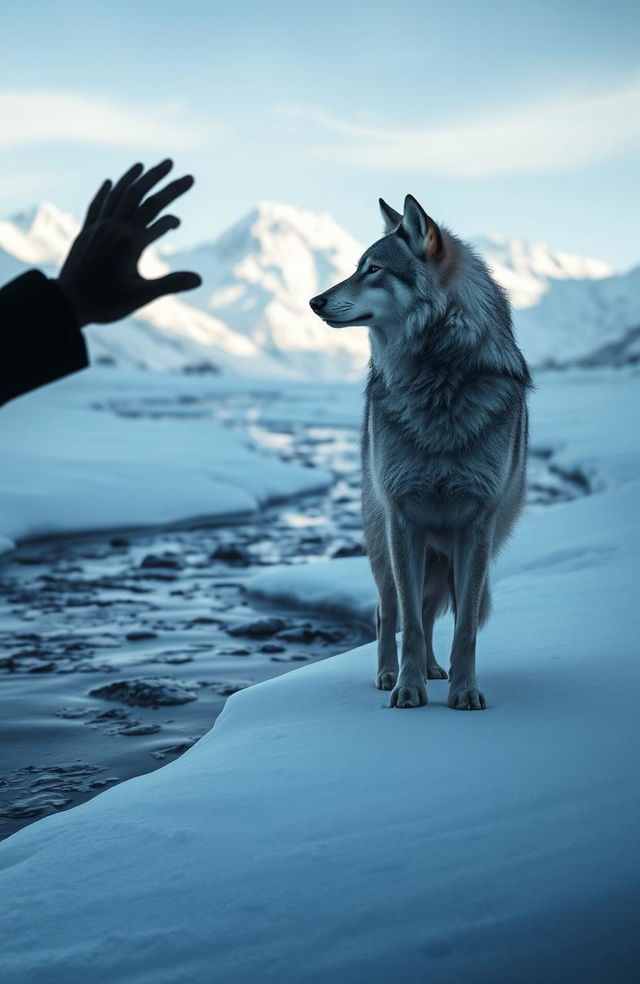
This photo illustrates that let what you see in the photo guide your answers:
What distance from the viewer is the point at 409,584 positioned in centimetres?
352

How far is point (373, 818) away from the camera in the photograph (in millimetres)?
2291

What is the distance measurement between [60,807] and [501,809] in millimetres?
1729

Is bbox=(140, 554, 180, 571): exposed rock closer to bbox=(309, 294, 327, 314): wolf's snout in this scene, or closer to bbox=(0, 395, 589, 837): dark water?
bbox=(0, 395, 589, 837): dark water

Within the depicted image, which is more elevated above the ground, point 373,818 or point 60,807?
point 373,818

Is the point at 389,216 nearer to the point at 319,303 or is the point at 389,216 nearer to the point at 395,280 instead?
the point at 395,280

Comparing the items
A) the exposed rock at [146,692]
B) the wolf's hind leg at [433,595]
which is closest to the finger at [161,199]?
the wolf's hind leg at [433,595]

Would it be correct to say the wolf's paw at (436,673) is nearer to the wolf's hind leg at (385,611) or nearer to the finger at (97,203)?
the wolf's hind leg at (385,611)

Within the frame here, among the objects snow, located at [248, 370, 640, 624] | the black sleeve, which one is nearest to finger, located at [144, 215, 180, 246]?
the black sleeve

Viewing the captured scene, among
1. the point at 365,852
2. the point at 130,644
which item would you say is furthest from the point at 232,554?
the point at 365,852

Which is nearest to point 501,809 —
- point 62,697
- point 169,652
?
point 62,697

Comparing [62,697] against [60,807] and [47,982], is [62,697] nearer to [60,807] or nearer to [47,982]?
[60,807]

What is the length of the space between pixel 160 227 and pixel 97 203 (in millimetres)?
136

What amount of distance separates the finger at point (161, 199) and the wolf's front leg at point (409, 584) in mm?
2132

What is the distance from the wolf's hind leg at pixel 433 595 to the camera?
12.8 ft
